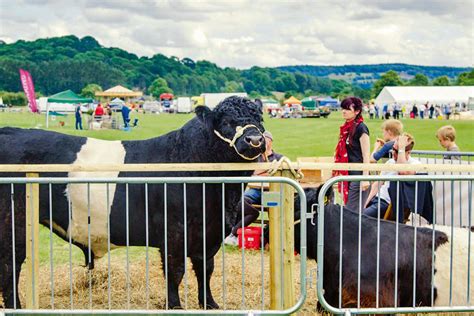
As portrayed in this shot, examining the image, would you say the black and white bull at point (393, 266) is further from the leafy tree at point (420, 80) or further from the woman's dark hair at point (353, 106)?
the leafy tree at point (420, 80)

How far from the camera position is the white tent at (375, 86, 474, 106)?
85.3m

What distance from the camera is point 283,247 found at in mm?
5656

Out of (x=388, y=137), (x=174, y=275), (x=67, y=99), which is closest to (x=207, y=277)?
(x=174, y=275)

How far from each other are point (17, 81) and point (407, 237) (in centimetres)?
17485

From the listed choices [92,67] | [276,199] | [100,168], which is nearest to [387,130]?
[276,199]

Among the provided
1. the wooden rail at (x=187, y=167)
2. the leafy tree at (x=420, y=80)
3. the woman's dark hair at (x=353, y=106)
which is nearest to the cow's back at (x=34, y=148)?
the wooden rail at (x=187, y=167)

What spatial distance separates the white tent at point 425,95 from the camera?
8531cm

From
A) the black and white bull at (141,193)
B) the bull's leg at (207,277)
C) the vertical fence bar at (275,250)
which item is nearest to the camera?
the vertical fence bar at (275,250)

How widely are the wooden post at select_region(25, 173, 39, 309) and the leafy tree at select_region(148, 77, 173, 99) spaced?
606ft

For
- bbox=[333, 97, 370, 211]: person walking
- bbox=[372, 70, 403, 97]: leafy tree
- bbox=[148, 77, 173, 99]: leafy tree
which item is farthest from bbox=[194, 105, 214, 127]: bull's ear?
bbox=[148, 77, 173, 99]: leafy tree

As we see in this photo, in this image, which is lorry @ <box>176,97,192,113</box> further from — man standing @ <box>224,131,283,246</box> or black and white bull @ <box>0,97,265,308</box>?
black and white bull @ <box>0,97,265,308</box>

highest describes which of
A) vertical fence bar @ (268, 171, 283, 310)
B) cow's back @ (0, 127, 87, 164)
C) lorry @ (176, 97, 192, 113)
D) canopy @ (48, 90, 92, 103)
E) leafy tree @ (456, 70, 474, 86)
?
leafy tree @ (456, 70, 474, 86)

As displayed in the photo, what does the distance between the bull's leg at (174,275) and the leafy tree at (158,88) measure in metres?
184

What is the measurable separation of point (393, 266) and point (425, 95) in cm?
8427
